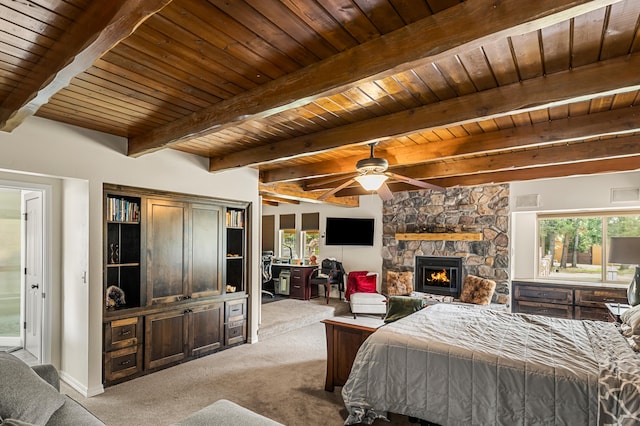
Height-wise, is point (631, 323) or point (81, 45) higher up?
point (81, 45)

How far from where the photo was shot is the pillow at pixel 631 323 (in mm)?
2729

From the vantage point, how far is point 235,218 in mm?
5047

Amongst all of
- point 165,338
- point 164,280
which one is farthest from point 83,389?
point 164,280

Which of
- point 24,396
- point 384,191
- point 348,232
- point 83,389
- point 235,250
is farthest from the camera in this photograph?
point 348,232

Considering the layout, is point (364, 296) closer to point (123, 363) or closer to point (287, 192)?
point (287, 192)

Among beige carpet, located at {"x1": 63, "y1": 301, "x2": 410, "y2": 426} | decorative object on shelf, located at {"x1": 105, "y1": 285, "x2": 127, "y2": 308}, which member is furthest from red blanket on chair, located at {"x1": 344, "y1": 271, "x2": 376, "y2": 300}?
decorative object on shelf, located at {"x1": 105, "y1": 285, "x2": 127, "y2": 308}

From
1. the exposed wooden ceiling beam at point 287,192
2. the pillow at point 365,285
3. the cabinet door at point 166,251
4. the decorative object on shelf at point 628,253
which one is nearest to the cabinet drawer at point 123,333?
the cabinet door at point 166,251

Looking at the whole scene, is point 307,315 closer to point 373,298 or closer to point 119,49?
point 373,298

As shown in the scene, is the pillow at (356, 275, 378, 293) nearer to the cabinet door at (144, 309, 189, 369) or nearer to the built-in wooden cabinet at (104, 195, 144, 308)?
the cabinet door at (144, 309, 189, 369)

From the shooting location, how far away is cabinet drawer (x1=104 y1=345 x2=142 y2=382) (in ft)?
11.7

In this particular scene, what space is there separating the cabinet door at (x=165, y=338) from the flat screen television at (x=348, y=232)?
438cm

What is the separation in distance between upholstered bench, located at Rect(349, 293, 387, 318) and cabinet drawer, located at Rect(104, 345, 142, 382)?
3.90m

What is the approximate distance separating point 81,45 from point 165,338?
3269 mm

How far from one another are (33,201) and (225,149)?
2249mm
